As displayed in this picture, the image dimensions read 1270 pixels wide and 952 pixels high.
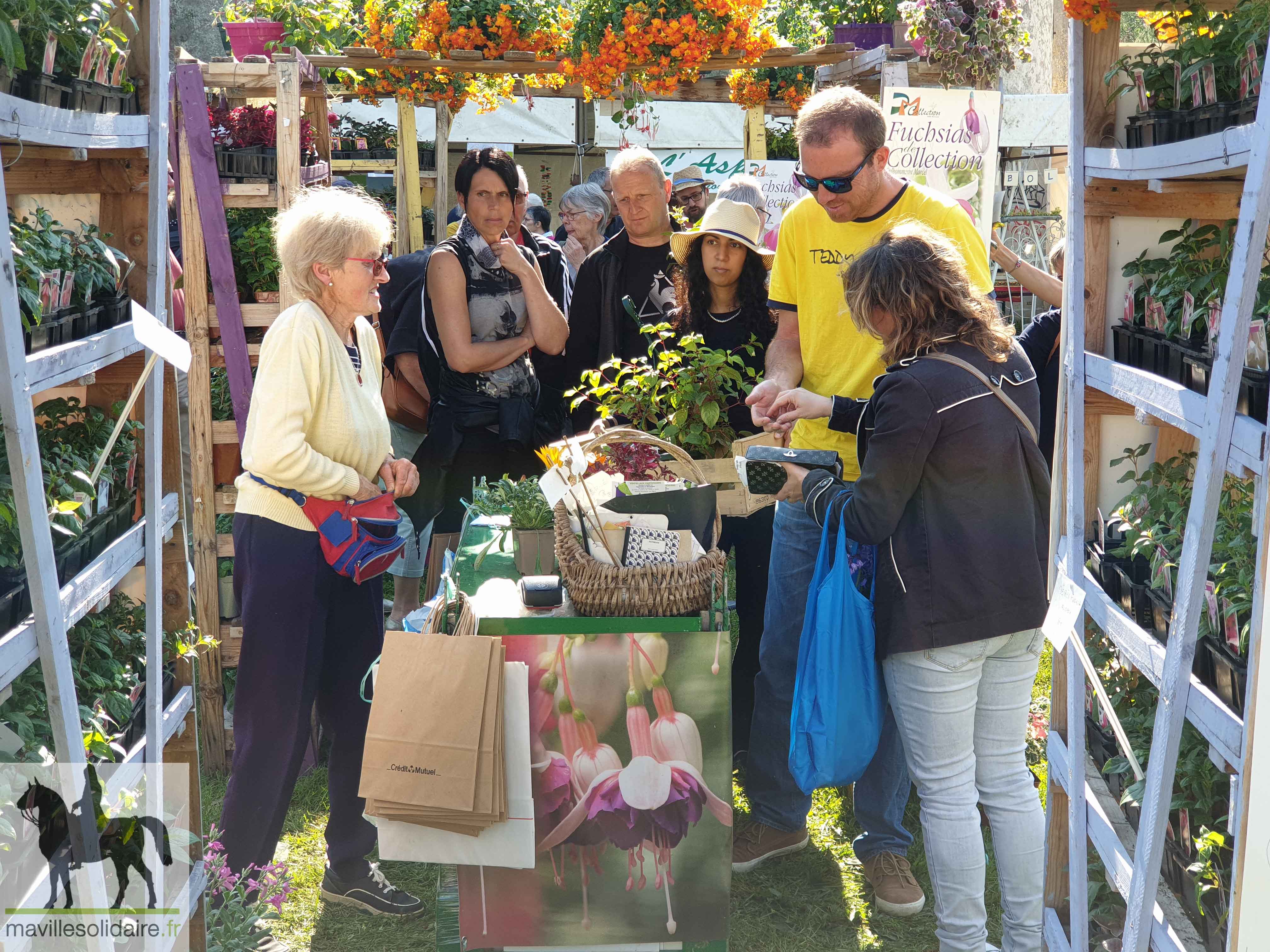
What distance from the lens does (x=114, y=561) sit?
7.07 feet

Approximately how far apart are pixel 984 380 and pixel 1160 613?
22.8 inches

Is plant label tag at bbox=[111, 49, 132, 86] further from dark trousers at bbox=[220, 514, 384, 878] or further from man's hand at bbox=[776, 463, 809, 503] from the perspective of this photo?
man's hand at bbox=[776, 463, 809, 503]

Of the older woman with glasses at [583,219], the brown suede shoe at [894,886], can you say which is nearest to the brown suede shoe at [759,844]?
the brown suede shoe at [894,886]

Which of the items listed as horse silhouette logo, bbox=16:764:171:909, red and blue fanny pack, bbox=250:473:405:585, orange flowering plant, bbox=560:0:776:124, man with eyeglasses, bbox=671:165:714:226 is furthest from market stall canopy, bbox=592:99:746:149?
horse silhouette logo, bbox=16:764:171:909

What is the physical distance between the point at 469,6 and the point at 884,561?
397 centimetres

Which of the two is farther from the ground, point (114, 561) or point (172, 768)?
point (114, 561)

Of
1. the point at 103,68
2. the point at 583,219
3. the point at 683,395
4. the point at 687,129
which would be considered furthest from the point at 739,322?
the point at 687,129

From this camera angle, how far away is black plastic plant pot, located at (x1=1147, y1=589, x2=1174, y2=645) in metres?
1.94

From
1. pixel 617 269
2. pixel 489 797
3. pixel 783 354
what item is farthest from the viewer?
pixel 617 269

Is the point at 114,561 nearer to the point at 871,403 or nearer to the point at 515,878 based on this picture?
the point at 515,878

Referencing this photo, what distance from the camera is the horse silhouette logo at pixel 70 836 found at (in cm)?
184

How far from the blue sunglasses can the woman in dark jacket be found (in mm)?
456

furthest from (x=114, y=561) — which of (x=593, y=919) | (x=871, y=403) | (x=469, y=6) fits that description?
(x=469, y=6)

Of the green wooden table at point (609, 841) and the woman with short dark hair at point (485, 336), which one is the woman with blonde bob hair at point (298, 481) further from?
the woman with short dark hair at point (485, 336)
